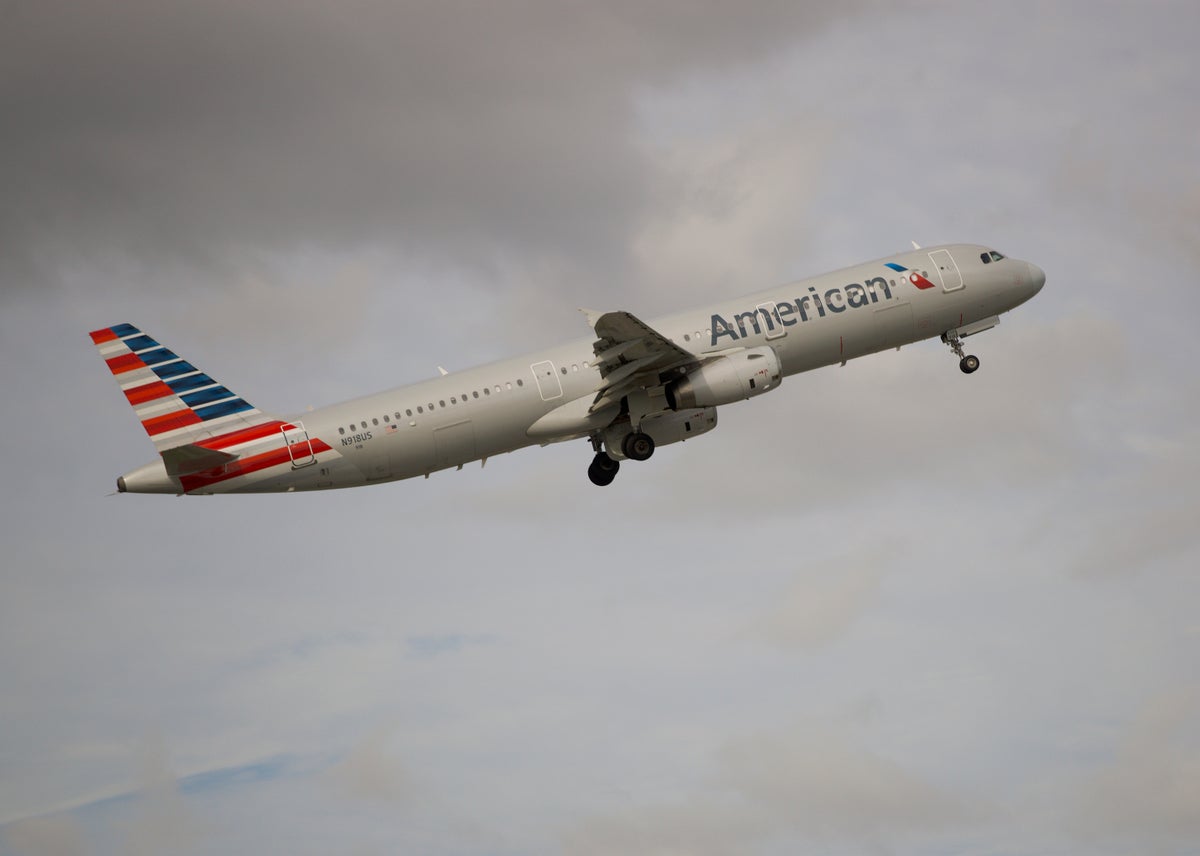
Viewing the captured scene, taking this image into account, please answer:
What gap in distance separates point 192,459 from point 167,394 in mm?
3556

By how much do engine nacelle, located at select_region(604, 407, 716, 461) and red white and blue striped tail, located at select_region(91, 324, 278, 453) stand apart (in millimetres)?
13945

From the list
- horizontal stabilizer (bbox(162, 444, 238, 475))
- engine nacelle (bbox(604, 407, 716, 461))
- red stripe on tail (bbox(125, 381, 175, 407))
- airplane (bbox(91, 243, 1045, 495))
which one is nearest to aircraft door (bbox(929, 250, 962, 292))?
airplane (bbox(91, 243, 1045, 495))

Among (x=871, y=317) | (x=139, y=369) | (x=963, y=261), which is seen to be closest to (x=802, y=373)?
(x=871, y=317)

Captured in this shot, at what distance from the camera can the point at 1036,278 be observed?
2365 inches

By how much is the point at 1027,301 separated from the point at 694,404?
1862cm

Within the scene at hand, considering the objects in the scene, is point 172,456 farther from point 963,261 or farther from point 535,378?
point 963,261

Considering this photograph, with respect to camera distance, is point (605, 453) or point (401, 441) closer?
point (401, 441)

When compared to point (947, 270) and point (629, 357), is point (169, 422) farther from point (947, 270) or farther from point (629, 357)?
point (947, 270)

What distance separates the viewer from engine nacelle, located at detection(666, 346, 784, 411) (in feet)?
169

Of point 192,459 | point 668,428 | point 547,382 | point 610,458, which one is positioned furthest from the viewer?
point 610,458

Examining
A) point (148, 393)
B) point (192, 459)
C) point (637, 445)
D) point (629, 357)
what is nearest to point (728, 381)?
point (629, 357)

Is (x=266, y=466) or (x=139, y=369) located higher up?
(x=139, y=369)

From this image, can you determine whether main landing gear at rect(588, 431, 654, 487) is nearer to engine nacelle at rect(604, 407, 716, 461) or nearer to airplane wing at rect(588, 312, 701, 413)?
engine nacelle at rect(604, 407, 716, 461)

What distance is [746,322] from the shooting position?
177ft
